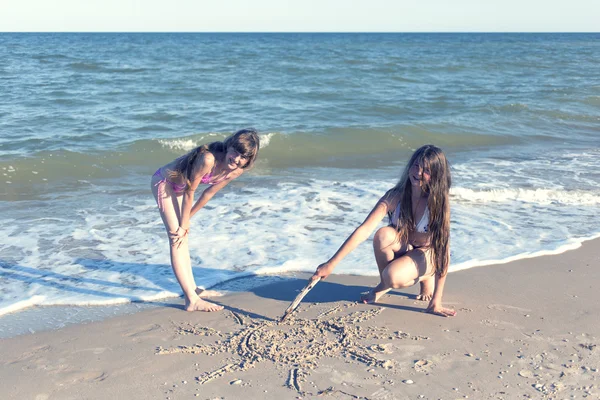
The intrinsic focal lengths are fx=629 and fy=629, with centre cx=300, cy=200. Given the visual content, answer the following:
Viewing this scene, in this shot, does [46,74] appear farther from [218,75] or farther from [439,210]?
[439,210]

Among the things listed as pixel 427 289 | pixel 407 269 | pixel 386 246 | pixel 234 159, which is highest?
pixel 234 159

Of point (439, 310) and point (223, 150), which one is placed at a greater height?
point (223, 150)

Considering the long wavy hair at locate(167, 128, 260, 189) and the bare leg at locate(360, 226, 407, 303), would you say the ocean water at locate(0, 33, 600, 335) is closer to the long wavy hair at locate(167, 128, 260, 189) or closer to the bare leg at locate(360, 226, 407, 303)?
the bare leg at locate(360, 226, 407, 303)

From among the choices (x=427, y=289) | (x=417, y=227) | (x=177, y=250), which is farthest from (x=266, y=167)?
(x=417, y=227)

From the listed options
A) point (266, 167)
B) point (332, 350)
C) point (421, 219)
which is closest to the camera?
point (332, 350)

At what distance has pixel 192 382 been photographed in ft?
10.4

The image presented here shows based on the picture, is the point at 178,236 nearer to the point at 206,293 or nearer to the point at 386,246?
the point at 206,293

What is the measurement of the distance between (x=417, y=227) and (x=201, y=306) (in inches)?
58.4

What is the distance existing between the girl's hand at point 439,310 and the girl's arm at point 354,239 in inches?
27.0

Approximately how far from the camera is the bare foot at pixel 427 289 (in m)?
4.17

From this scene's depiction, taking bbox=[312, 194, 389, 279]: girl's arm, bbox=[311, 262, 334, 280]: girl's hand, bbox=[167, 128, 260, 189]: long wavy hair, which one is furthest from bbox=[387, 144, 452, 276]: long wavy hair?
bbox=[167, 128, 260, 189]: long wavy hair

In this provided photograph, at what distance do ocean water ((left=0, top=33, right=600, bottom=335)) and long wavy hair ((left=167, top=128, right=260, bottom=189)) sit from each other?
→ 3.10 ft

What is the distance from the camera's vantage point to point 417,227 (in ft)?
13.0

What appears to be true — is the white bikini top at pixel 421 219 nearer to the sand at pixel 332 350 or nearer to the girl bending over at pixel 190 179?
the sand at pixel 332 350
